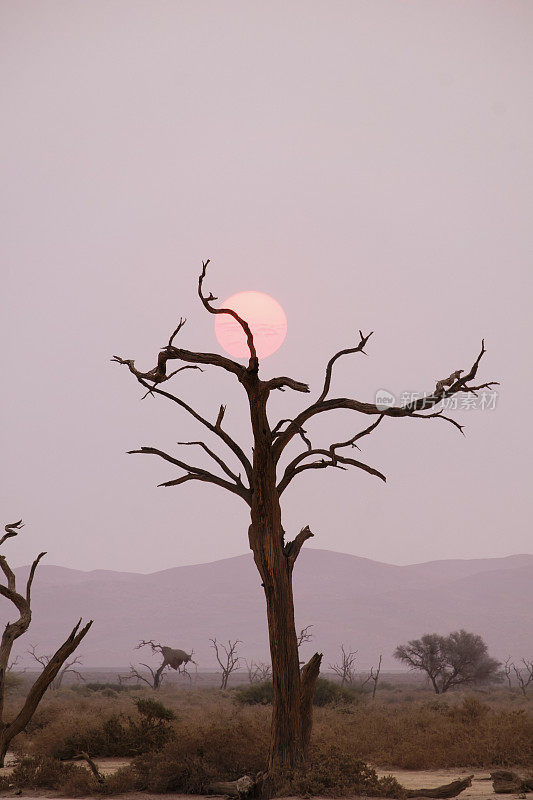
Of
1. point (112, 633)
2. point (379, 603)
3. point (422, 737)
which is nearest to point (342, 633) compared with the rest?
point (379, 603)

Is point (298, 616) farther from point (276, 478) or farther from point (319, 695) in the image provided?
point (276, 478)

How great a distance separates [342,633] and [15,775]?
486 feet

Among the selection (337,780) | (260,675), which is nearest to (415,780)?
(337,780)

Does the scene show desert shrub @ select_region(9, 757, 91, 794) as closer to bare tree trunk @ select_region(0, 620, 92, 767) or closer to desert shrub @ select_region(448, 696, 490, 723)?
bare tree trunk @ select_region(0, 620, 92, 767)

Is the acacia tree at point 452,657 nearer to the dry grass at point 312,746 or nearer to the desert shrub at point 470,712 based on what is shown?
the dry grass at point 312,746

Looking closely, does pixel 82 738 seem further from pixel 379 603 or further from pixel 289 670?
pixel 379 603

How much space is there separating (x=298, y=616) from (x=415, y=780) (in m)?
161

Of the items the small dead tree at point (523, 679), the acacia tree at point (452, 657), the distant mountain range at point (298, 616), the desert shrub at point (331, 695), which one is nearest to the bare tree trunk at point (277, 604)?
the desert shrub at point (331, 695)

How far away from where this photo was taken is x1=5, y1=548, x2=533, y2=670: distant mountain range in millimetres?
152375

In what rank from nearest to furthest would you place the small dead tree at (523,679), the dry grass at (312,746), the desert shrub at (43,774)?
the dry grass at (312,746) → the desert shrub at (43,774) → the small dead tree at (523,679)

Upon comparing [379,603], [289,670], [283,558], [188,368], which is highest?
Result: [379,603]

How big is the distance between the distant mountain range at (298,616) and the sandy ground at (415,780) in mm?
127396

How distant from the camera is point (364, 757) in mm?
18328

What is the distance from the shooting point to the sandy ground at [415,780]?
40.9 ft
